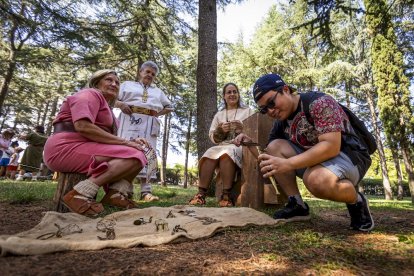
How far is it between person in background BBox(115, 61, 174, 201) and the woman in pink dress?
1423mm

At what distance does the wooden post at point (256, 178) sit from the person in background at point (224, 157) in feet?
0.71

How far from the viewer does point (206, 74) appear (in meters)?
5.63

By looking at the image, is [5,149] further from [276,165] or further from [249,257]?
[249,257]

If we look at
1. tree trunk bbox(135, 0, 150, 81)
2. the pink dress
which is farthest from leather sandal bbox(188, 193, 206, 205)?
tree trunk bbox(135, 0, 150, 81)

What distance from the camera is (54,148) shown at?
8.59 ft

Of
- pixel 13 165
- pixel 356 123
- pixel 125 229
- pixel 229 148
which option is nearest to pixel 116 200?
pixel 125 229

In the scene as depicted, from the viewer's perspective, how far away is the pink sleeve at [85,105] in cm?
251

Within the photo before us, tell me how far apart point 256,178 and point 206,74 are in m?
2.93

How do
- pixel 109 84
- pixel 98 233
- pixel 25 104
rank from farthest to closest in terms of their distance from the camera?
pixel 25 104, pixel 109 84, pixel 98 233

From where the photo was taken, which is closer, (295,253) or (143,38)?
(295,253)

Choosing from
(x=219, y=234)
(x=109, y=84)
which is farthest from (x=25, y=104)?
(x=219, y=234)

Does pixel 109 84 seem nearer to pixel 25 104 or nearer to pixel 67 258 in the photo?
pixel 67 258

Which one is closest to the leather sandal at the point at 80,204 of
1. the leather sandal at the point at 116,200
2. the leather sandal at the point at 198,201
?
the leather sandal at the point at 116,200

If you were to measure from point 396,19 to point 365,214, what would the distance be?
61.2 ft
